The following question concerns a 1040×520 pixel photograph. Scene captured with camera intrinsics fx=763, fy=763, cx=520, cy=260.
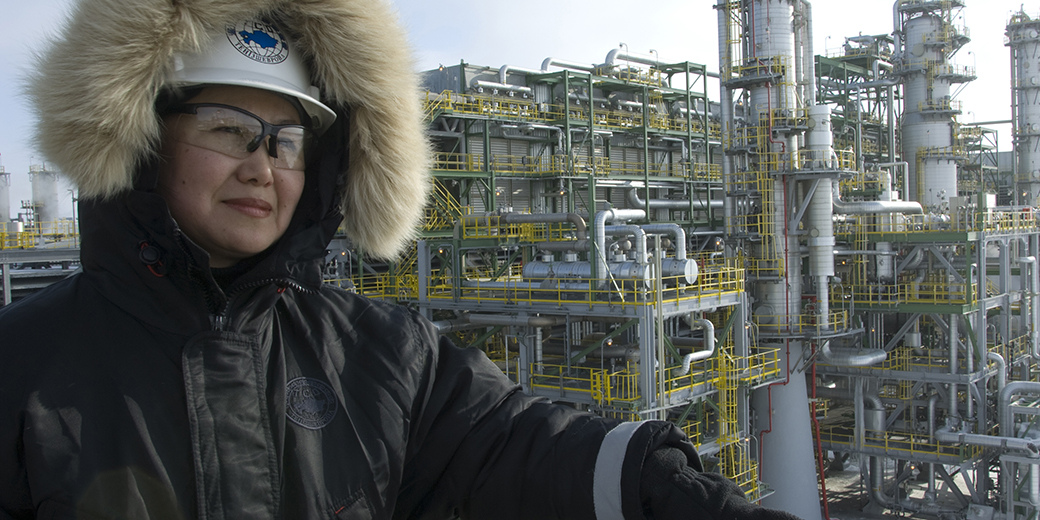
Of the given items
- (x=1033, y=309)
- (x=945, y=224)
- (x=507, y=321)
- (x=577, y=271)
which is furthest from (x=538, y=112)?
(x=1033, y=309)

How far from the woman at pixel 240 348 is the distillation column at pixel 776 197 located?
17.2 metres

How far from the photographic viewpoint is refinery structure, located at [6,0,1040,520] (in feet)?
52.5

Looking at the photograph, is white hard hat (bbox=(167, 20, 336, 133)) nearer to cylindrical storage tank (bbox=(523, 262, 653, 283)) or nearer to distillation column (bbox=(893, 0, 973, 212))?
cylindrical storage tank (bbox=(523, 262, 653, 283))

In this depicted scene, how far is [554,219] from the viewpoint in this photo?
55.6 ft

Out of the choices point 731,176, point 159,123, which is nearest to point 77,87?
point 159,123

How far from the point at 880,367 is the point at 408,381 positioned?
21977 millimetres

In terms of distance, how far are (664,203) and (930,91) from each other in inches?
383

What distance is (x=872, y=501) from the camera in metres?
21.0

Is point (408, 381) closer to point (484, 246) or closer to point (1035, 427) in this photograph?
point (484, 246)

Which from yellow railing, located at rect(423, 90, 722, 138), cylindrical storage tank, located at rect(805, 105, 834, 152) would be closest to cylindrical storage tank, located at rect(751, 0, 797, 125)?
cylindrical storage tank, located at rect(805, 105, 834, 152)

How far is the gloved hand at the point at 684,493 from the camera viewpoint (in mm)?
1690

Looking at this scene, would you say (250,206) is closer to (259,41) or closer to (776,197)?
(259,41)

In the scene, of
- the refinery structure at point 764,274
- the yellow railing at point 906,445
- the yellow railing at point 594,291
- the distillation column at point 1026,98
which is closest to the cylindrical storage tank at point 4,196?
the refinery structure at point 764,274

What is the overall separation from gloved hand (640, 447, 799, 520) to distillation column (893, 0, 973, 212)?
27282 millimetres
